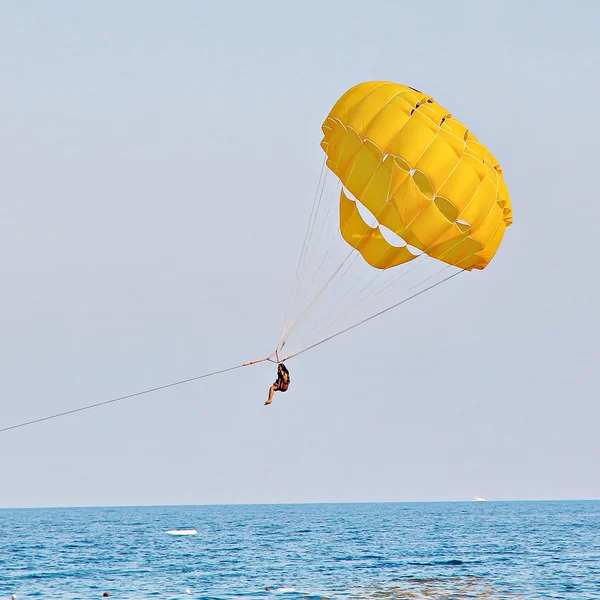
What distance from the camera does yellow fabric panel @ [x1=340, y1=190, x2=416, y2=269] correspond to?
1230 inches

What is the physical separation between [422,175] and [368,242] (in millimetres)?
3375

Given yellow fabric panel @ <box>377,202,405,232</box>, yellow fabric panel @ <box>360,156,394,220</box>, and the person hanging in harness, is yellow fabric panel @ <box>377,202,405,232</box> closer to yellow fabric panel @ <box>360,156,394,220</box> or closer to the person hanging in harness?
yellow fabric panel @ <box>360,156,394,220</box>

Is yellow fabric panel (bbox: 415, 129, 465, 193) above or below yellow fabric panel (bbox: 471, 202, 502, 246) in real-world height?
above

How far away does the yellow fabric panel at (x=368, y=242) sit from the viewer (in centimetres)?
3123

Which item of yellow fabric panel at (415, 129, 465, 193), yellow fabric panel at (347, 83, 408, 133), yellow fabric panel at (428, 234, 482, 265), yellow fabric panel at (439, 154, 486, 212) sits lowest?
yellow fabric panel at (428, 234, 482, 265)

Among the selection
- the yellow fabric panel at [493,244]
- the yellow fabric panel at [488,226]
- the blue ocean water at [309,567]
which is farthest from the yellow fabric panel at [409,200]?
the blue ocean water at [309,567]

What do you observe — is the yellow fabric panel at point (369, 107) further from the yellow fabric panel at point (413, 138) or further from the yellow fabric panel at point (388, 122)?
the yellow fabric panel at point (413, 138)

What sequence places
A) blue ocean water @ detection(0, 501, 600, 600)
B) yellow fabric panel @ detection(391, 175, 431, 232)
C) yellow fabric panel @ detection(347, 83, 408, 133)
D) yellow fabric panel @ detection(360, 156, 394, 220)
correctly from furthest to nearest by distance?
blue ocean water @ detection(0, 501, 600, 600) → yellow fabric panel @ detection(347, 83, 408, 133) → yellow fabric panel @ detection(360, 156, 394, 220) → yellow fabric panel @ detection(391, 175, 431, 232)

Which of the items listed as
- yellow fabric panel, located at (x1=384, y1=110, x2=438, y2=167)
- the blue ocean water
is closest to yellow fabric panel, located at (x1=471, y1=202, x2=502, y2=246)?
yellow fabric panel, located at (x1=384, y1=110, x2=438, y2=167)

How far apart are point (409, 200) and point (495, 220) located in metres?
2.35

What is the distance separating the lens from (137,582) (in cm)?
4184

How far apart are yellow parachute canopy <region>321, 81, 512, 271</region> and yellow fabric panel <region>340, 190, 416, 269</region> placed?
130 mm

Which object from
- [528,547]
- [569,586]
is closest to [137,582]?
[569,586]

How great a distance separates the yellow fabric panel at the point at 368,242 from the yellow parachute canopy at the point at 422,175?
130mm
